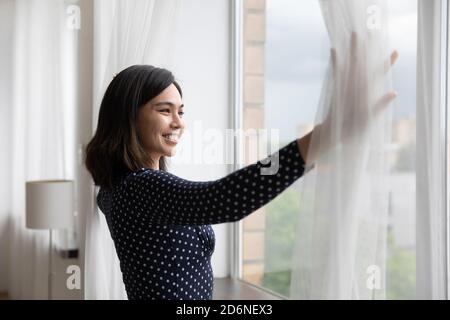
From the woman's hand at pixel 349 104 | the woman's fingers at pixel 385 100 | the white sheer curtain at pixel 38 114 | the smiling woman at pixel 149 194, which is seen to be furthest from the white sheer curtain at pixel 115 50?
the white sheer curtain at pixel 38 114

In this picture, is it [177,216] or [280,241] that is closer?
[177,216]

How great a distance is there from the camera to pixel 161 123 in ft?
3.80

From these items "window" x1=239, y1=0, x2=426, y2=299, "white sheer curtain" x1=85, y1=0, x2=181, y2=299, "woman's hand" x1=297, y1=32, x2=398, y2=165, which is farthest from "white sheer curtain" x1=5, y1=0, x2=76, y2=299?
"woman's hand" x1=297, y1=32, x2=398, y2=165

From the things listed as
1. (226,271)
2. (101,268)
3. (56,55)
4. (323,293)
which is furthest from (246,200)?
(56,55)

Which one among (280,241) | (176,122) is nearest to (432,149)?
(176,122)

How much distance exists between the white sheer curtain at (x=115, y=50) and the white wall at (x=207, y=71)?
65cm

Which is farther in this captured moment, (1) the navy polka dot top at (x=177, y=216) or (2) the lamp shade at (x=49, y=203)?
(2) the lamp shade at (x=49, y=203)

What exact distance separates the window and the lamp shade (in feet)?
2.90

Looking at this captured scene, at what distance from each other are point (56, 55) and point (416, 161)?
2.16 meters

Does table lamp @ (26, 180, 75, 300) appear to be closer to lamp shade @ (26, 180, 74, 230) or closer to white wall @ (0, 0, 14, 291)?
lamp shade @ (26, 180, 74, 230)

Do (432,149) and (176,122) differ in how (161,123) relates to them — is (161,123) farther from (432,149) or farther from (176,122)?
(432,149)

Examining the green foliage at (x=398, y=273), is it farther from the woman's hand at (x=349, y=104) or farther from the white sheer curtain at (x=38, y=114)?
the white sheer curtain at (x=38, y=114)

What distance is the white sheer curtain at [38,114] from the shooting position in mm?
3119

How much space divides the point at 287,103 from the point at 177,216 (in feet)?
5.73
